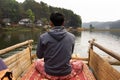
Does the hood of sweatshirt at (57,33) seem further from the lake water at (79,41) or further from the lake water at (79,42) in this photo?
the lake water at (79,42)

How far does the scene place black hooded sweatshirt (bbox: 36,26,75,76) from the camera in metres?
5.14

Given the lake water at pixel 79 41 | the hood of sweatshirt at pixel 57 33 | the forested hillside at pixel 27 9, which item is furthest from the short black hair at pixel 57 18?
the forested hillside at pixel 27 9

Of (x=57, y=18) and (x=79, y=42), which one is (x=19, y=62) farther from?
(x=79, y=42)

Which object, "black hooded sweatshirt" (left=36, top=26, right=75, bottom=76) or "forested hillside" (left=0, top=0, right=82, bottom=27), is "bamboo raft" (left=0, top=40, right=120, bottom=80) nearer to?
"black hooded sweatshirt" (left=36, top=26, right=75, bottom=76)

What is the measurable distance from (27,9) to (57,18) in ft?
434

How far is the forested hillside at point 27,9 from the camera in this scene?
10262cm

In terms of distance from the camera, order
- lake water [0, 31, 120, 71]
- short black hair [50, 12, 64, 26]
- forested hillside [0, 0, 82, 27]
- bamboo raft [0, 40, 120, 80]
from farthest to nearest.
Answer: forested hillside [0, 0, 82, 27] < lake water [0, 31, 120, 71] < bamboo raft [0, 40, 120, 80] < short black hair [50, 12, 64, 26]

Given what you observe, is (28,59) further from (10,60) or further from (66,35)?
(66,35)

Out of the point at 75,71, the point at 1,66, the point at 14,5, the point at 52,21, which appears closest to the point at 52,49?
the point at 52,21

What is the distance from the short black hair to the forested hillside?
97077mm

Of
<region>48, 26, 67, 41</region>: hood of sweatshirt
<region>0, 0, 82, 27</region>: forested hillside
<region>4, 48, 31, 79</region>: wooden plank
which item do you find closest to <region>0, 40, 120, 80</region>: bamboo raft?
<region>4, 48, 31, 79</region>: wooden plank

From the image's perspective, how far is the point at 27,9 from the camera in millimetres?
134625

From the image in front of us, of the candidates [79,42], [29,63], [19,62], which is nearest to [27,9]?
[79,42]

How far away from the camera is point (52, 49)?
517 centimetres
